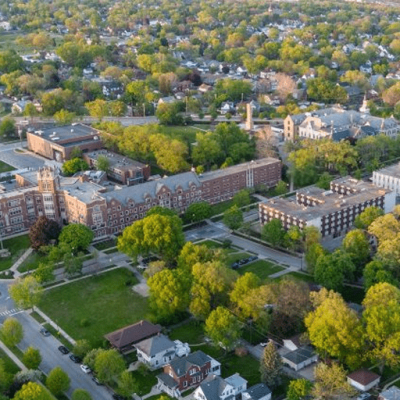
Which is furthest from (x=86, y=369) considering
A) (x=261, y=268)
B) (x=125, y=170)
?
(x=125, y=170)

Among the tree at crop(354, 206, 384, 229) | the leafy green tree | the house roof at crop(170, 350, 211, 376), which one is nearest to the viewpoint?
the house roof at crop(170, 350, 211, 376)

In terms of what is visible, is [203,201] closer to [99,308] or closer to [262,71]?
[99,308]

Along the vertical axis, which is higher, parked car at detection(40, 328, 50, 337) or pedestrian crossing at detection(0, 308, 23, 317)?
parked car at detection(40, 328, 50, 337)

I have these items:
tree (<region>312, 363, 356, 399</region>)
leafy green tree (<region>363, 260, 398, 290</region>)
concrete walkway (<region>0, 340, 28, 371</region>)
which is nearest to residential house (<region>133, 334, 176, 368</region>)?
concrete walkway (<region>0, 340, 28, 371</region>)

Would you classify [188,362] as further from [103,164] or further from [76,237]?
[103,164]

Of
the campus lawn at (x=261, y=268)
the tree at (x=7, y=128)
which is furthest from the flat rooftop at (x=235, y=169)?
the tree at (x=7, y=128)

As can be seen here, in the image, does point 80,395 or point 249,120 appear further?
point 249,120

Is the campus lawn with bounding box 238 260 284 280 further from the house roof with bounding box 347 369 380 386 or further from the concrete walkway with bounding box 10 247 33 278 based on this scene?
the concrete walkway with bounding box 10 247 33 278
